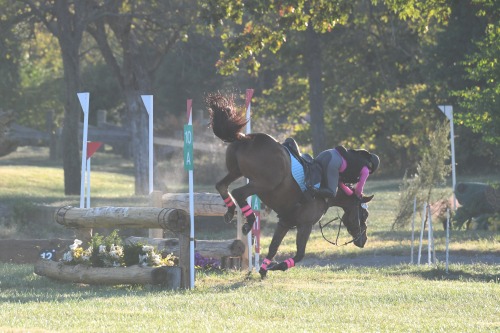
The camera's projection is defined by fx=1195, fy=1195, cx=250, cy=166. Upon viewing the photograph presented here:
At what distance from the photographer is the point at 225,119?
14.3m

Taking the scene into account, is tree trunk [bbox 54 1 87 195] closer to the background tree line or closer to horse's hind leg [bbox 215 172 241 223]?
the background tree line

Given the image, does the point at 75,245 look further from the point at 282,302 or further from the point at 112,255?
the point at 282,302

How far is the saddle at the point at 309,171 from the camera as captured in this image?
49.1ft

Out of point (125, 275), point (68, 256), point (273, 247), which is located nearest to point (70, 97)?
point (68, 256)

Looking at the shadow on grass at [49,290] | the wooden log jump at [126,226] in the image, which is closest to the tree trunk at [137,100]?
the shadow on grass at [49,290]

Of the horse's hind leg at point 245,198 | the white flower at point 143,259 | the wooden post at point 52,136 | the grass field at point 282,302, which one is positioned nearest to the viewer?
the grass field at point 282,302

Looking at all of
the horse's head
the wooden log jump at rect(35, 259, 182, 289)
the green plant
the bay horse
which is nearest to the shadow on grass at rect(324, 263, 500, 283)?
the horse's head

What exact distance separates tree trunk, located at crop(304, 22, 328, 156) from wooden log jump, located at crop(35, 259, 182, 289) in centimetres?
2506

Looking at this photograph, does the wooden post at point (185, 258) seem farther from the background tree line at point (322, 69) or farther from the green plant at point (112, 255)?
the background tree line at point (322, 69)

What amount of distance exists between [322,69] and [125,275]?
31.6 metres

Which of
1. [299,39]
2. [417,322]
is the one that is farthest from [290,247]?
[299,39]

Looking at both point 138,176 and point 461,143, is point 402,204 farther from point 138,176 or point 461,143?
point 461,143

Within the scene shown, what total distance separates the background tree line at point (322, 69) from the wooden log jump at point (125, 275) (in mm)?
9909

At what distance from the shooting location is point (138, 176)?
3831 cm
